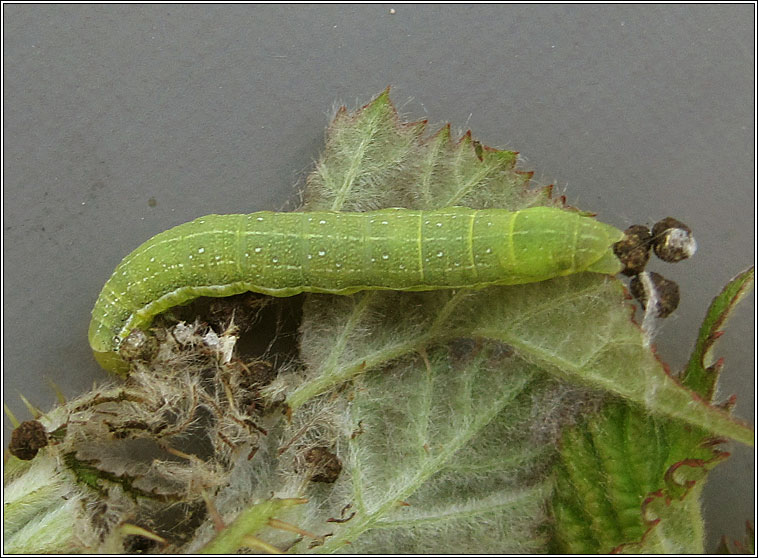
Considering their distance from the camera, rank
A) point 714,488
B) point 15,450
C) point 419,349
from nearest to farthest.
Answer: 1. point 15,450
2. point 419,349
3. point 714,488

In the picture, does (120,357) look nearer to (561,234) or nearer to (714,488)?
(561,234)

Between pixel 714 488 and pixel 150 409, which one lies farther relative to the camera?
pixel 714 488

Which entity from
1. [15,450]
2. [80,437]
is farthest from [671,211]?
[15,450]

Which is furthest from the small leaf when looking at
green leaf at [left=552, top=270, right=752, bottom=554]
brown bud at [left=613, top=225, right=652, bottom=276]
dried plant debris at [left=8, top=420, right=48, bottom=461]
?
dried plant debris at [left=8, top=420, right=48, bottom=461]

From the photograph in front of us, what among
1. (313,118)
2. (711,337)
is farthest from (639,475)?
(313,118)

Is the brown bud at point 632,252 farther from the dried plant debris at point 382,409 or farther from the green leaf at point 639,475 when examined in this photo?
the green leaf at point 639,475

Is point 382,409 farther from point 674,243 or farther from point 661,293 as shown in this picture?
point 674,243

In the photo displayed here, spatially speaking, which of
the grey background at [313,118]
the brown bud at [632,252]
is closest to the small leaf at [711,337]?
the brown bud at [632,252]
